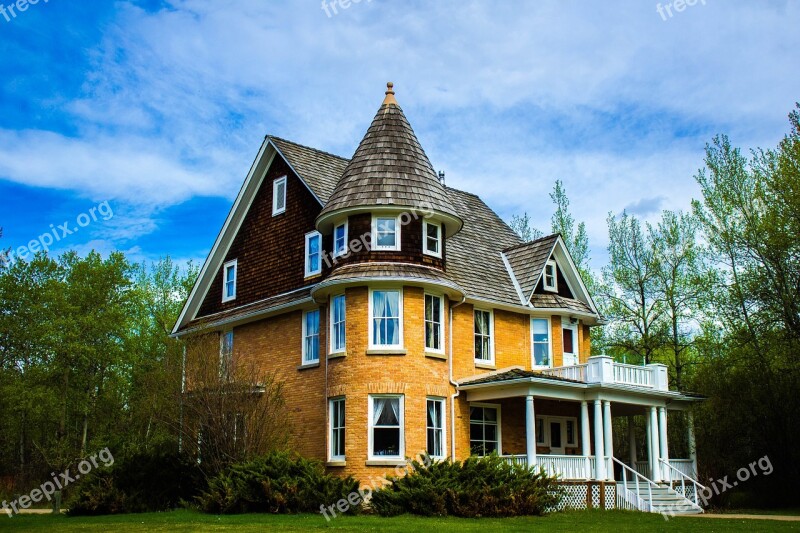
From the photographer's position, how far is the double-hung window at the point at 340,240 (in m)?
25.2

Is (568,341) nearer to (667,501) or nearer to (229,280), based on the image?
(667,501)

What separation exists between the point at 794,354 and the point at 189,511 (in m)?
21.0

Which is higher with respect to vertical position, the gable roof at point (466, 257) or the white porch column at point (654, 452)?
the gable roof at point (466, 257)

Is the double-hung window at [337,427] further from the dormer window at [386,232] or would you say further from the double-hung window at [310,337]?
the dormer window at [386,232]

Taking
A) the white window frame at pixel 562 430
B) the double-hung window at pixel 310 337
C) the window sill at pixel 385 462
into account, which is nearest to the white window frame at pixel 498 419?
the white window frame at pixel 562 430

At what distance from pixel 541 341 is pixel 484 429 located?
435 cm

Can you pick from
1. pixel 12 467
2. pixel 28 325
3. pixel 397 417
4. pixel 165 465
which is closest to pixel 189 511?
pixel 165 465

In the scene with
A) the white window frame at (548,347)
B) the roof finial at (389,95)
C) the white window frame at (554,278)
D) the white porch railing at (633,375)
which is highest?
the roof finial at (389,95)

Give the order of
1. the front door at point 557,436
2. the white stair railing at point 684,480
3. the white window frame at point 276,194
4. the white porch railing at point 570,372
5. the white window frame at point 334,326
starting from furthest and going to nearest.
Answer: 1. the white window frame at point 276,194
2. the front door at point 557,436
3. the white stair railing at point 684,480
4. the white porch railing at point 570,372
5. the white window frame at point 334,326

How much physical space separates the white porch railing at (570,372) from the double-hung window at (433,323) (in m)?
3.74

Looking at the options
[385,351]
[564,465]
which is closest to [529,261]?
[564,465]

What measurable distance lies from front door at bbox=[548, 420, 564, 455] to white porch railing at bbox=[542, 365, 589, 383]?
9.50ft

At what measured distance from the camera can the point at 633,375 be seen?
87.5ft

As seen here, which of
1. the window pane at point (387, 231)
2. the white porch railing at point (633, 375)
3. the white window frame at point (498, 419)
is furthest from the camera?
the white window frame at point (498, 419)
